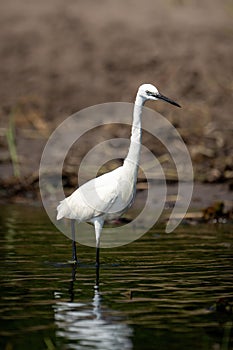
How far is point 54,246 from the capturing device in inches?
431

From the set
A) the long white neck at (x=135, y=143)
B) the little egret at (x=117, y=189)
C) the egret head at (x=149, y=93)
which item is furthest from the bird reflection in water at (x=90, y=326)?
the egret head at (x=149, y=93)

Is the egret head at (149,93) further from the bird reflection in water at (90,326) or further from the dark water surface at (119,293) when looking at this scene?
the bird reflection in water at (90,326)

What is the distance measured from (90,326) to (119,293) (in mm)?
1129

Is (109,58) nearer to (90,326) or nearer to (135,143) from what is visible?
(135,143)

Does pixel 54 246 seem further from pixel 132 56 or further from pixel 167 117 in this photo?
pixel 132 56

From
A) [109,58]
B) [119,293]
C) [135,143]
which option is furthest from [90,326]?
[109,58]

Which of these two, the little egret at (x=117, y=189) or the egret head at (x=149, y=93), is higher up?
the egret head at (x=149, y=93)

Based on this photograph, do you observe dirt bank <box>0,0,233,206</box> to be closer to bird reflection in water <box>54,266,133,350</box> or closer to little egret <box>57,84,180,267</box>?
little egret <box>57,84,180,267</box>

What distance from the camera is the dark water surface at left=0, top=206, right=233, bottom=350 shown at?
23.0 ft

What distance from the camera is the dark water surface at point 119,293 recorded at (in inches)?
276

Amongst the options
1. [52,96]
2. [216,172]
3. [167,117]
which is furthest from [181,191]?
[52,96]

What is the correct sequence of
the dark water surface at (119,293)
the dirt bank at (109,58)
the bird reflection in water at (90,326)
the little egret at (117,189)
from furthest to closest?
the dirt bank at (109,58), the little egret at (117,189), the dark water surface at (119,293), the bird reflection in water at (90,326)

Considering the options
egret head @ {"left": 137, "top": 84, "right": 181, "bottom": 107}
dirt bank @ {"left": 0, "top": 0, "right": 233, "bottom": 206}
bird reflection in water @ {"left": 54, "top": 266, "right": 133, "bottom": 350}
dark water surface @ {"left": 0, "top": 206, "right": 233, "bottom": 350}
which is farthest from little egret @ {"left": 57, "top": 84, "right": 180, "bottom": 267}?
dirt bank @ {"left": 0, "top": 0, "right": 233, "bottom": 206}

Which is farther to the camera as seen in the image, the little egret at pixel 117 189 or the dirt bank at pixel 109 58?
the dirt bank at pixel 109 58
